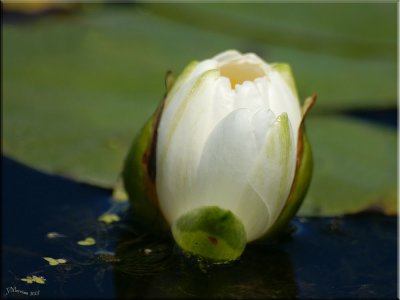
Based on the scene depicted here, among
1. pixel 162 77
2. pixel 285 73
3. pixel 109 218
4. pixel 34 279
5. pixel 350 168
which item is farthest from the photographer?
pixel 162 77

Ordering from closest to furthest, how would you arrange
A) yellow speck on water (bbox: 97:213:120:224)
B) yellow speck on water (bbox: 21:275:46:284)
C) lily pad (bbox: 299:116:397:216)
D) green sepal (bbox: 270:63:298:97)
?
yellow speck on water (bbox: 21:275:46:284)
green sepal (bbox: 270:63:298:97)
yellow speck on water (bbox: 97:213:120:224)
lily pad (bbox: 299:116:397:216)

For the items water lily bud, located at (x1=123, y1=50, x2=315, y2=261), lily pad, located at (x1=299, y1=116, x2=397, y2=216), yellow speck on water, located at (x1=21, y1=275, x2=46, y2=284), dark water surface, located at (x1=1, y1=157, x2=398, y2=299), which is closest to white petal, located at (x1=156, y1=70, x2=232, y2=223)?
water lily bud, located at (x1=123, y1=50, x2=315, y2=261)

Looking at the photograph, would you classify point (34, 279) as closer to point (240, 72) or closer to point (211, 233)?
point (211, 233)

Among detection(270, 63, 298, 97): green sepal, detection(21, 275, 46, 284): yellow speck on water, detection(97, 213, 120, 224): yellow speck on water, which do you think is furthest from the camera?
detection(97, 213, 120, 224): yellow speck on water

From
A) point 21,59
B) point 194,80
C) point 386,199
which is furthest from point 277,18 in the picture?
point 194,80

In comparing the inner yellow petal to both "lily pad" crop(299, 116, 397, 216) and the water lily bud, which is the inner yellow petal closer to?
the water lily bud

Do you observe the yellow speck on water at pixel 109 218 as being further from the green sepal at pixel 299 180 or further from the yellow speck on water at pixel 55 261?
the green sepal at pixel 299 180

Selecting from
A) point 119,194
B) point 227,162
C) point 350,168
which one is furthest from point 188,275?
point 350,168

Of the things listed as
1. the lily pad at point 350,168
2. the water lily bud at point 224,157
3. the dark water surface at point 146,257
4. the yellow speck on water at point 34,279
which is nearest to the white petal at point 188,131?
the water lily bud at point 224,157
